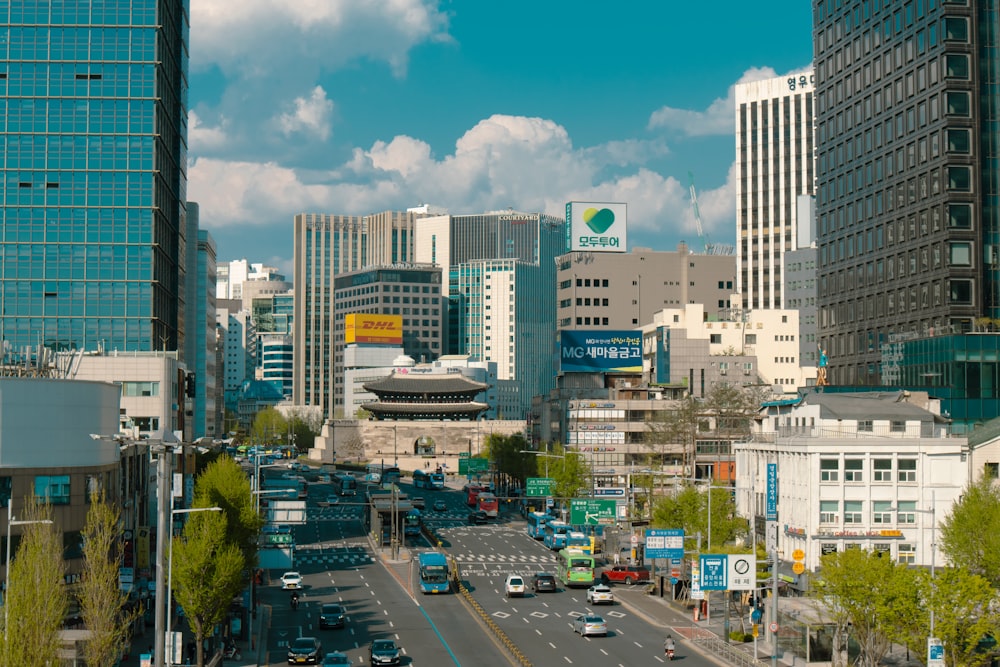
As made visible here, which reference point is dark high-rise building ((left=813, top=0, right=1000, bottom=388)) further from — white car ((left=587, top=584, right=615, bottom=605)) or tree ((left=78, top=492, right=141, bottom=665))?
tree ((left=78, top=492, right=141, bottom=665))

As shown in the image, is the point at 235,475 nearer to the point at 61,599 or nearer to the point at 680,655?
the point at 680,655

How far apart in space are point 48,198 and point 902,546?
91.6m

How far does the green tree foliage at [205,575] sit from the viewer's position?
71562mm

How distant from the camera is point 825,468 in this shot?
9256cm

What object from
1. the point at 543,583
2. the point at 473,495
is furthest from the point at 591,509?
the point at 473,495

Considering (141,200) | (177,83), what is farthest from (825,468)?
(177,83)

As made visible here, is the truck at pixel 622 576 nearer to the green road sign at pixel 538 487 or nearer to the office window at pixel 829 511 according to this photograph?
the office window at pixel 829 511

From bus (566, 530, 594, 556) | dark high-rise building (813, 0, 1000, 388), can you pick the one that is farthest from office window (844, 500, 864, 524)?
dark high-rise building (813, 0, 1000, 388)

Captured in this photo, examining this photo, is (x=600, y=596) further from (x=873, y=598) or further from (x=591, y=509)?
(x=873, y=598)

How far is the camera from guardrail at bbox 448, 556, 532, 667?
7283cm

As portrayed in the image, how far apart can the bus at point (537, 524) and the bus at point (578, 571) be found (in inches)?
1416

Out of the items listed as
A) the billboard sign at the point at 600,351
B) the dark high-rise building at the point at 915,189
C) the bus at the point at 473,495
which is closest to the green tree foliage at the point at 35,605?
the dark high-rise building at the point at 915,189

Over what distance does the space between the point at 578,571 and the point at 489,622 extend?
821 inches

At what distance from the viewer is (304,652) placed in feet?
238
